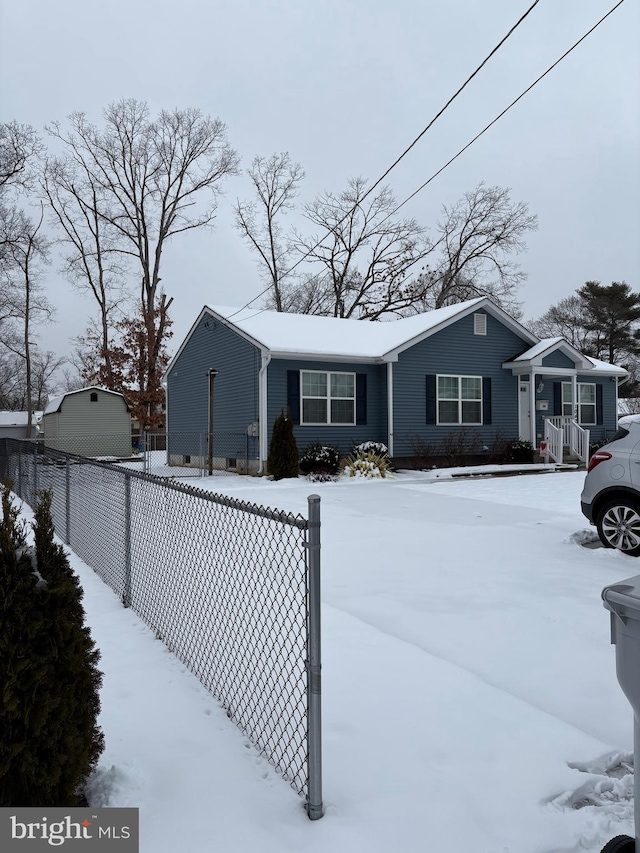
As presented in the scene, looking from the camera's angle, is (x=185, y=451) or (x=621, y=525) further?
(x=185, y=451)

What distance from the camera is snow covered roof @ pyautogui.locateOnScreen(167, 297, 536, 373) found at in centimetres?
1638

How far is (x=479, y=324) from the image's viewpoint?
60.6 ft

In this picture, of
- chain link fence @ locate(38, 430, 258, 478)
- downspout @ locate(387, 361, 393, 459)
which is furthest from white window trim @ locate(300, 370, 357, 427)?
chain link fence @ locate(38, 430, 258, 478)

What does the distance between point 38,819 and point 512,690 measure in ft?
7.71

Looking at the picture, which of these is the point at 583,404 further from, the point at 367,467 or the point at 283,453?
the point at 283,453

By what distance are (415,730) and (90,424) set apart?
25126 millimetres

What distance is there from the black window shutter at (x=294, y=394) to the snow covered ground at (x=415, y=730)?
35.1 feet

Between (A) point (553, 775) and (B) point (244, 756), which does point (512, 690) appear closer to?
(A) point (553, 775)

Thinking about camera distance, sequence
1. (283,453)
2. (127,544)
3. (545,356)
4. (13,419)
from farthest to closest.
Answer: (13,419) → (545,356) → (283,453) → (127,544)

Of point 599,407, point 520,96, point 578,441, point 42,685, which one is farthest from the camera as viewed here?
point 599,407

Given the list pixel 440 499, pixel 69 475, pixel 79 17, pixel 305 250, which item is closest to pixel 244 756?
pixel 69 475

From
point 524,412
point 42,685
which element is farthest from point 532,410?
point 42,685

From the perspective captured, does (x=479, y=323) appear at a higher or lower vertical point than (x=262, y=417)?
higher

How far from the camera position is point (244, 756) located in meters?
2.59
